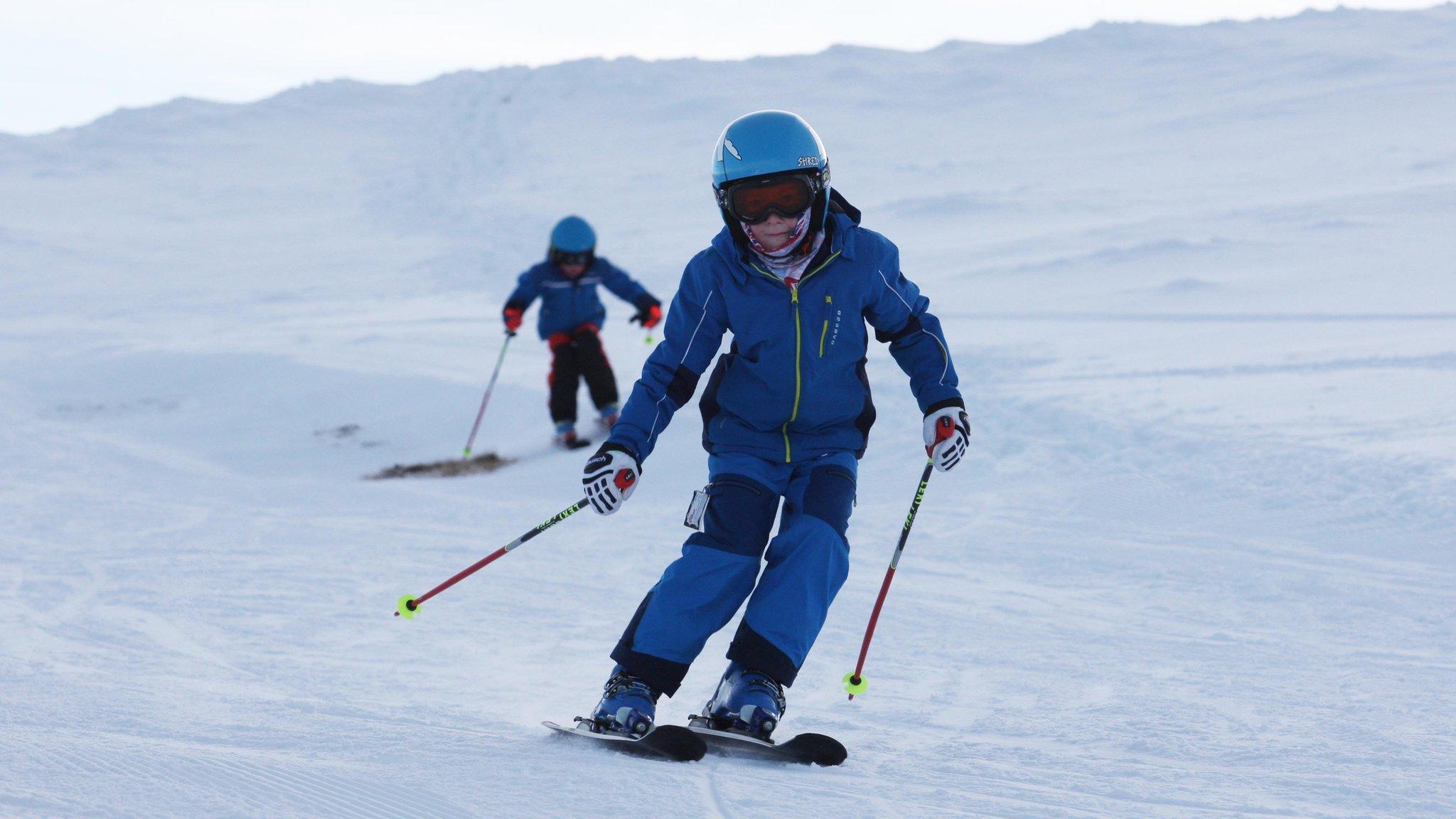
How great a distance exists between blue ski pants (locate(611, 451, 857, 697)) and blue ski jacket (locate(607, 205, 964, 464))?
0.57ft

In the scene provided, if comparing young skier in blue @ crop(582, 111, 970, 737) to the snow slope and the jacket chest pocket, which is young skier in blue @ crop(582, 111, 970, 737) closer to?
the jacket chest pocket

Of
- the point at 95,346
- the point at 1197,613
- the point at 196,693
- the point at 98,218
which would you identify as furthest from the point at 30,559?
the point at 98,218

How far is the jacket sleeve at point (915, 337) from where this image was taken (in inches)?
140

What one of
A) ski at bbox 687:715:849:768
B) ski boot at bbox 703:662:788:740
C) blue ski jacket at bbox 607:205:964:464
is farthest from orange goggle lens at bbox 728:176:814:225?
ski at bbox 687:715:849:768

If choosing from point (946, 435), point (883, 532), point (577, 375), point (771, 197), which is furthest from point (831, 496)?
point (577, 375)

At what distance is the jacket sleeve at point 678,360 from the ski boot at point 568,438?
5.67 m

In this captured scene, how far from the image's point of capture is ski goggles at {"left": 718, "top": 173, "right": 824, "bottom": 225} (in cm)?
338

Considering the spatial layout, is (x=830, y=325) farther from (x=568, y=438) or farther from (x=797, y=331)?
(x=568, y=438)

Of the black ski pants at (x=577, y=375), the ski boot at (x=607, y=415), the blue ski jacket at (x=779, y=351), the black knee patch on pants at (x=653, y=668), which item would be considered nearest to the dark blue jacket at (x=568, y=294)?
the black ski pants at (x=577, y=375)

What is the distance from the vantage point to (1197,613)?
480cm

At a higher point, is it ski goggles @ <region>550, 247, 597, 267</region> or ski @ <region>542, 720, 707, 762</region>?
ski goggles @ <region>550, 247, 597, 267</region>

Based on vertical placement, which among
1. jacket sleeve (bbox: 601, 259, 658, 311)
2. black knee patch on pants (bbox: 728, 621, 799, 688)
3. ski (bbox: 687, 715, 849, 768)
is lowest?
ski (bbox: 687, 715, 849, 768)

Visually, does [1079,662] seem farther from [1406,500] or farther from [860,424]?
[1406,500]

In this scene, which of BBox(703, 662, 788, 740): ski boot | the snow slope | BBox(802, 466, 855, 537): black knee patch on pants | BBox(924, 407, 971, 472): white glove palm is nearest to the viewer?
the snow slope
